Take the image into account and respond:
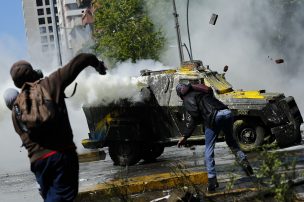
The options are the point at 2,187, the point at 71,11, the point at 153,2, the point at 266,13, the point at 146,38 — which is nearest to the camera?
the point at 2,187

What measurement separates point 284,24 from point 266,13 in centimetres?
150

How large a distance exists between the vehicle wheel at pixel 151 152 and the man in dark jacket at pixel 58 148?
10459 mm

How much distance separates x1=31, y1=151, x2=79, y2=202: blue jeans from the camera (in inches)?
205

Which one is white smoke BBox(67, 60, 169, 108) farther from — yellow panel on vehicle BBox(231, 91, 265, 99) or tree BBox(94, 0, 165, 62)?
tree BBox(94, 0, 165, 62)

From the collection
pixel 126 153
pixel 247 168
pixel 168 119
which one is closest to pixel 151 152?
pixel 126 153

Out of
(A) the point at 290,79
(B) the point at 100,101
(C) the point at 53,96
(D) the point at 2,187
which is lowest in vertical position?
(A) the point at 290,79

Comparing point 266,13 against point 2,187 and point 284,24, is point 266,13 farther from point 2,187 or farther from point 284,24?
point 2,187

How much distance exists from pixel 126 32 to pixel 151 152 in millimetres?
23711

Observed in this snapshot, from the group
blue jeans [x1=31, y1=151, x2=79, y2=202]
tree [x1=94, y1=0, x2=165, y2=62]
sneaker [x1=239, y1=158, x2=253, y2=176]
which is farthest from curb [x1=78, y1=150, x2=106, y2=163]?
tree [x1=94, y1=0, x2=165, y2=62]

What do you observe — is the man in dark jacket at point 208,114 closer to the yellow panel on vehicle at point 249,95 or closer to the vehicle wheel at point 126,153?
the yellow panel on vehicle at point 249,95

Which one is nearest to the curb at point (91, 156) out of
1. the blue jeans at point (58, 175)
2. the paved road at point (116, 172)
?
the paved road at point (116, 172)

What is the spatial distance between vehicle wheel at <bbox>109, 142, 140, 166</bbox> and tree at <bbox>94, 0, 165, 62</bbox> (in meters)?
22.6

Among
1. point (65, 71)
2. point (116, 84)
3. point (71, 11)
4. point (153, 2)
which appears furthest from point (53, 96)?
point (71, 11)

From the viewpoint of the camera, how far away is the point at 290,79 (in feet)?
156
